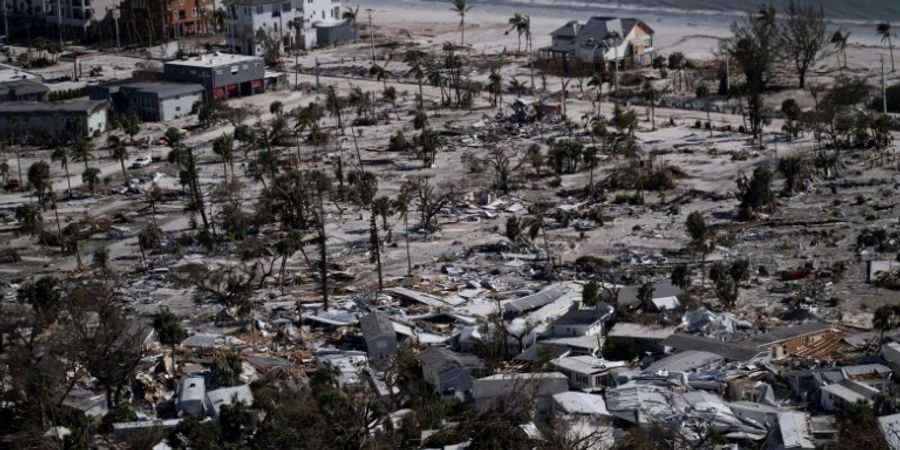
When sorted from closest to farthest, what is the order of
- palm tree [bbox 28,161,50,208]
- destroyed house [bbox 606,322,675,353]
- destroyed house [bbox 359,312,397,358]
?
destroyed house [bbox 606,322,675,353], destroyed house [bbox 359,312,397,358], palm tree [bbox 28,161,50,208]

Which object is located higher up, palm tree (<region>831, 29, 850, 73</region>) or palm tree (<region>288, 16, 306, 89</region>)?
palm tree (<region>288, 16, 306, 89</region>)

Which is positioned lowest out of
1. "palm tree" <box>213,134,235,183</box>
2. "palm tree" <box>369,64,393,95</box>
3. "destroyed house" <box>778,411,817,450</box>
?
"destroyed house" <box>778,411,817,450</box>

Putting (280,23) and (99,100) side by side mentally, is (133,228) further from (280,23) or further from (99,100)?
(280,23)

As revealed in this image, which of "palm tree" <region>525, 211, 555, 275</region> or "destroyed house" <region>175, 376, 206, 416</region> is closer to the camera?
"destroyed house" <region>175, 376, 206, 416</region>

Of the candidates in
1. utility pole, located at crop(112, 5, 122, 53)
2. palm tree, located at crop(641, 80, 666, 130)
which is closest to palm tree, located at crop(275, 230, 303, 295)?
palm tree, located at crop(641, 80, 666, 130)

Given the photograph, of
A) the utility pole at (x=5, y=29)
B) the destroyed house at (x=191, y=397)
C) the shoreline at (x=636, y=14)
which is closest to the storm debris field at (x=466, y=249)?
the destroyed house at (x=191, y=397)

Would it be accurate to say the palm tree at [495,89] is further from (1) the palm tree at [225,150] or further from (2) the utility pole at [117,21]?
(2) the utility pole at [117,21]

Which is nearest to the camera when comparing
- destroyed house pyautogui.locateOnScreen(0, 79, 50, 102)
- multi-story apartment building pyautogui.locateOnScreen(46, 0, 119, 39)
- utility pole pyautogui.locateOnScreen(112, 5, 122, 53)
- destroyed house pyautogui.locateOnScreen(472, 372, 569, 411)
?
destroyed house pyautogui.locateOnScreen(472, 372, 569, 411)

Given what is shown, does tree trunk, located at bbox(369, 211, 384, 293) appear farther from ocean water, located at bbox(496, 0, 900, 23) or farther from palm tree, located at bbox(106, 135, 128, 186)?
ocean water, located at bbox(496, 0, 900, 23)
